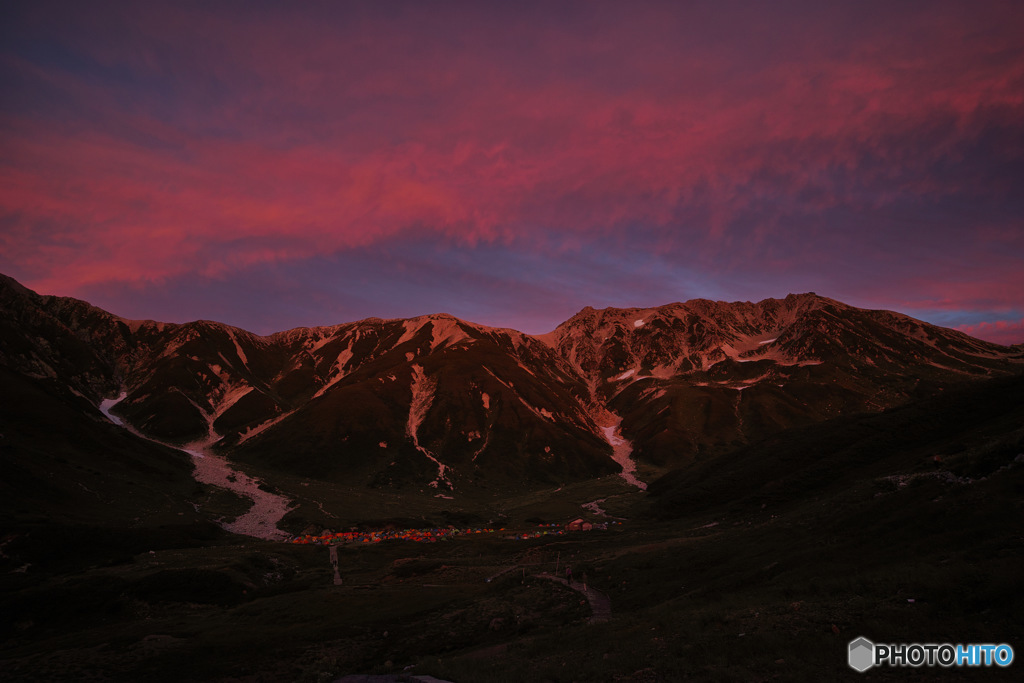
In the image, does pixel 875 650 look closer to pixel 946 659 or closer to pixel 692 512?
pixel 946 659

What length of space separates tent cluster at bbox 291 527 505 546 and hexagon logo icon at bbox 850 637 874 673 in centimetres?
9899

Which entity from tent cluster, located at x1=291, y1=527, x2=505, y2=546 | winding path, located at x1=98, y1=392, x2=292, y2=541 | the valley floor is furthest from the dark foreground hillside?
winding path, located at x1=98, y1=392, x2=292, y2=541

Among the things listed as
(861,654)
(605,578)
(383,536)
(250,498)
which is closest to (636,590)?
(605,578)

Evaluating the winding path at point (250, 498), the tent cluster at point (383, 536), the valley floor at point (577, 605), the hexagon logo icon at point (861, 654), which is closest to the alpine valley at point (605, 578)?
the valley floor at point (577, 605)

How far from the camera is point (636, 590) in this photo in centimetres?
4284

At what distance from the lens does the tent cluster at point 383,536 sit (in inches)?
4222

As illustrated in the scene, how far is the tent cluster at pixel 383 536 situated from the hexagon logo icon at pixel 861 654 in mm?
98985

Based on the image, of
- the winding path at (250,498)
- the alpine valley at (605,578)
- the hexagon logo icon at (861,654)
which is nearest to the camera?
the hexagon logo icon at (861,654)

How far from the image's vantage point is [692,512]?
9325 cm

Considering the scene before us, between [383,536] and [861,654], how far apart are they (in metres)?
115

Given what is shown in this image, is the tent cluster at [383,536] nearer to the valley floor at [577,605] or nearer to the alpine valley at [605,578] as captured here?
the alpine valley at [605,578]

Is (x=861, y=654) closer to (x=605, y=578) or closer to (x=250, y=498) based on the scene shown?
(x=605, y=578)

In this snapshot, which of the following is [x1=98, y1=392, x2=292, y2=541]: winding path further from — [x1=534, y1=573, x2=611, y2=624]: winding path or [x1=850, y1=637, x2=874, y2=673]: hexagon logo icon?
[x1=850, y1=637, x2=874, y2=673]: hexagon logo icon

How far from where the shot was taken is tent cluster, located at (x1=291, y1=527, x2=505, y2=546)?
10725 centimetres
